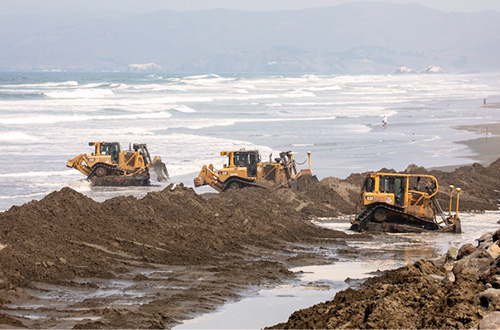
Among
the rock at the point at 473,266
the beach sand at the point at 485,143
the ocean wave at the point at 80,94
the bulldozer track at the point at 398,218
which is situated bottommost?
the rock at the point at 473,266

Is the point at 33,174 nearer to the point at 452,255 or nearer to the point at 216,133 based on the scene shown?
the point at 216,133

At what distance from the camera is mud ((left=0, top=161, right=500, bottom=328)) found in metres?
14.0

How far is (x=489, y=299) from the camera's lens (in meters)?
11.7

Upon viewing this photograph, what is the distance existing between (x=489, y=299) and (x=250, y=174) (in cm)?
1981

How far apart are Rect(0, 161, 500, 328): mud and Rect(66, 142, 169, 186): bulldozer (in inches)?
380

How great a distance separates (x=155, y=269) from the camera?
1756 cm

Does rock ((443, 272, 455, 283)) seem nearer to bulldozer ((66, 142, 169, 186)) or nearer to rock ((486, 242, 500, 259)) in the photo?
rock ((486, 242, 500, 259))

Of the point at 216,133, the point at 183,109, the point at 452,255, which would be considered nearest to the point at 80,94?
the point at 183,109

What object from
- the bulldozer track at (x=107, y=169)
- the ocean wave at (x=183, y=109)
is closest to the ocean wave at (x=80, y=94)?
the ocean wave at (x=183, y=109)

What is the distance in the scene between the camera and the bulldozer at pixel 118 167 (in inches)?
1404

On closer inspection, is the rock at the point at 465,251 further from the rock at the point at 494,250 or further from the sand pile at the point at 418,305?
the sand pile at the point at 418,305

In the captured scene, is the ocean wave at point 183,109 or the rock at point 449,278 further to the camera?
the ocean wave at point 183,109

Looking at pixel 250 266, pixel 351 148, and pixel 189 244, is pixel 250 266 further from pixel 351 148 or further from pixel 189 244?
pixel 351 148

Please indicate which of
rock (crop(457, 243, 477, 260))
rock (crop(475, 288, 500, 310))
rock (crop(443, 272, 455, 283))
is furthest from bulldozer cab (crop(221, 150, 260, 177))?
rock (crop(475, 288, 500, 310))
